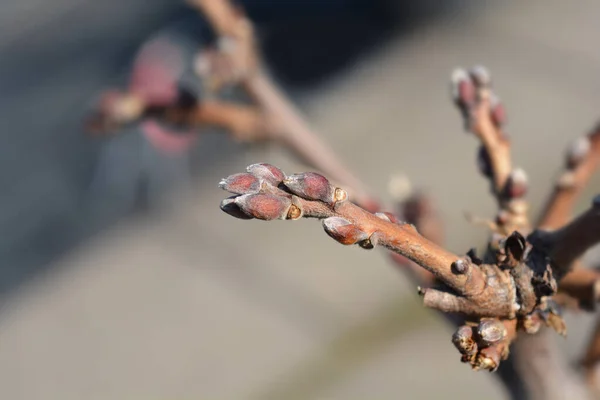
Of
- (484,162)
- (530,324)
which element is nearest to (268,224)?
(484,162)

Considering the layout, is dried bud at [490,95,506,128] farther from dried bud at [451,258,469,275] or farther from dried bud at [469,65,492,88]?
dried bud at [451,258,469,275]

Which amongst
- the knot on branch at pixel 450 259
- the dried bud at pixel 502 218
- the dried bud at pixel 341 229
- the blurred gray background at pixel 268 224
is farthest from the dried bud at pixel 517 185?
the blurred gray background at pixel 268 224

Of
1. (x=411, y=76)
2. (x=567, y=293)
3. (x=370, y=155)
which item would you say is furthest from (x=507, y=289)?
(x=411, y=76)

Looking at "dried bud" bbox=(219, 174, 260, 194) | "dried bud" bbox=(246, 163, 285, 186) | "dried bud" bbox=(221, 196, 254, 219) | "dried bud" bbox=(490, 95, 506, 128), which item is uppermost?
"dried bud" bbox=(490, 95, 506, 128)

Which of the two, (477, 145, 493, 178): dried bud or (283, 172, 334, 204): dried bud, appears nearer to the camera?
(283, 172, 334, 204): dried bud

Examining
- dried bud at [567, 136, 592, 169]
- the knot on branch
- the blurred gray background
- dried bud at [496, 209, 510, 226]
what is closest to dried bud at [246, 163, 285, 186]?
the knot on branch

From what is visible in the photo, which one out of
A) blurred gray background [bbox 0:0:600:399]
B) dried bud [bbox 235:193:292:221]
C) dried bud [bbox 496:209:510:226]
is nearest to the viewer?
dried bud [bbox 235:193:292:221]
